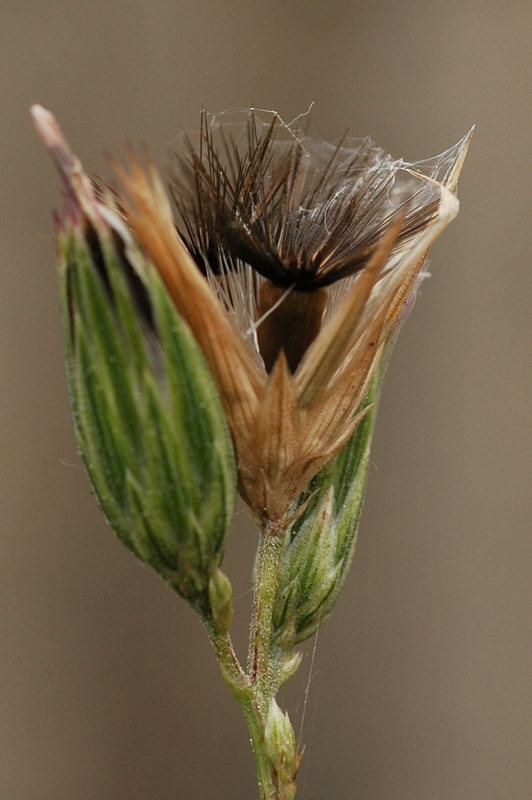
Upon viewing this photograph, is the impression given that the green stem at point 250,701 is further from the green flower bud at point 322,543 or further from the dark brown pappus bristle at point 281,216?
the dark brown pappus bristle at point 281,216

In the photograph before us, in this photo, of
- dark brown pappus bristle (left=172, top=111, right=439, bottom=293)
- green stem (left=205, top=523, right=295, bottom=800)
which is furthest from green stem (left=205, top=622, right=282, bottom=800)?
dark brown pappus bristle (left=172, top=111, right=439, bottom=293)

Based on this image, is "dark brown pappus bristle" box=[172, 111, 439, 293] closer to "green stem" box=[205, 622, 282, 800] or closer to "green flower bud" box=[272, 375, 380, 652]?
"green flower bud" box=[272, 375, 380, 652]

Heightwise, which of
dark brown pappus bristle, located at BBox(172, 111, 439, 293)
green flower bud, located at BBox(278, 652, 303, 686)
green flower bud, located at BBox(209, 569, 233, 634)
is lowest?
green flower bud, located at BBox(278, 652, 303, 686)

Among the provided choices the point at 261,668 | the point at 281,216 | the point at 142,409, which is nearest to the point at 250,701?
the point at 261,668

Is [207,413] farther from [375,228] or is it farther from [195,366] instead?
[375,228]

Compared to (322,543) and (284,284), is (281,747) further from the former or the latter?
(284,284)

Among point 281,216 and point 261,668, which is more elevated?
point 281,216

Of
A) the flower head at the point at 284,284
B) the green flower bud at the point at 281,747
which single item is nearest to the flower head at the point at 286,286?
the flower head at the point at 284,284
